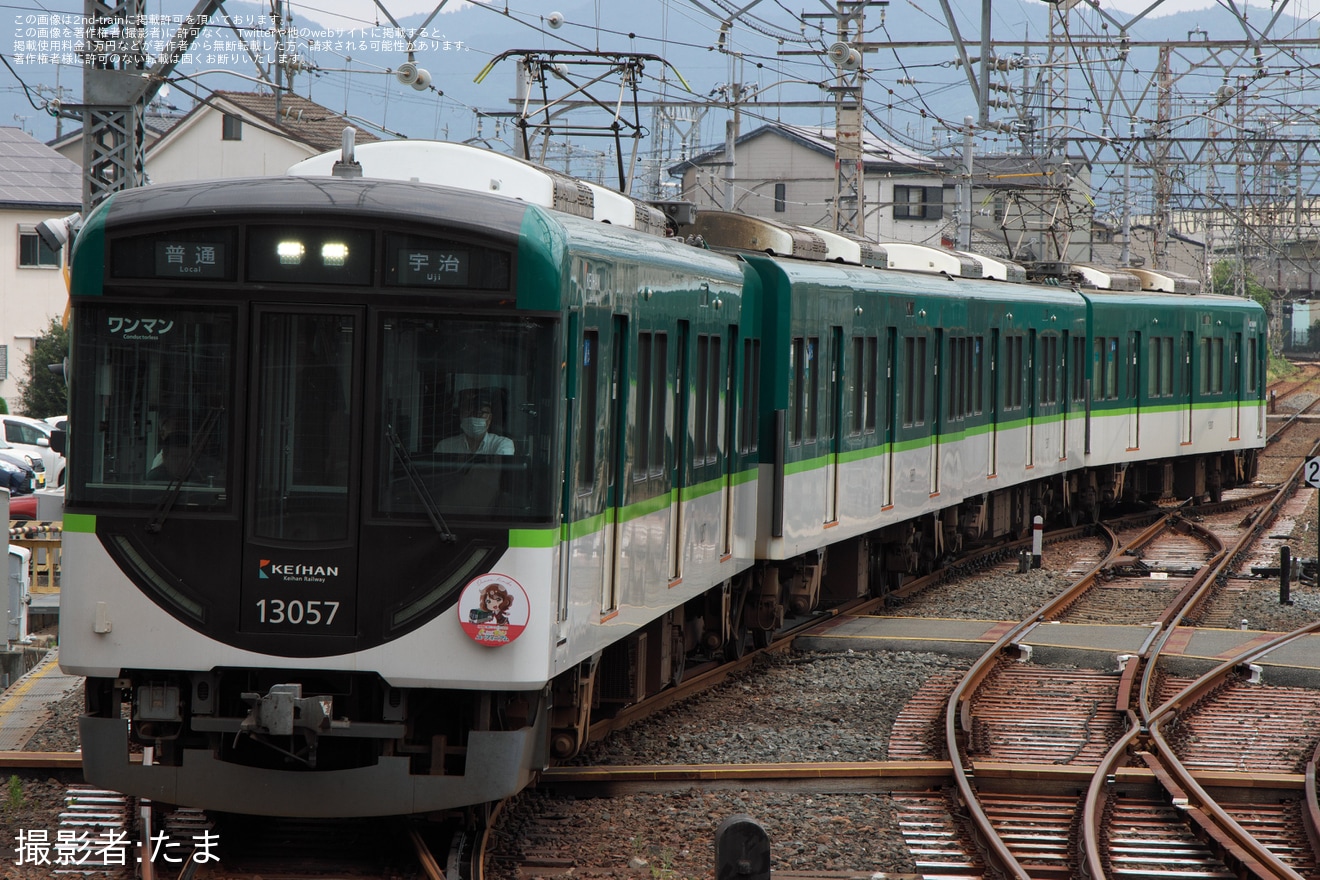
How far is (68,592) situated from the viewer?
6871 mm

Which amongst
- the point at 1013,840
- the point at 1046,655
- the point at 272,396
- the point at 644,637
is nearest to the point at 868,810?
the point at 1013,840

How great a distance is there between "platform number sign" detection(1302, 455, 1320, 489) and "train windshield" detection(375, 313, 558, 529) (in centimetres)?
1067

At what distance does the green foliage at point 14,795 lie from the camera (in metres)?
7.82

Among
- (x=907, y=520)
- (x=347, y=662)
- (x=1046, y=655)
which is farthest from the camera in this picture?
(x=907, y=520)

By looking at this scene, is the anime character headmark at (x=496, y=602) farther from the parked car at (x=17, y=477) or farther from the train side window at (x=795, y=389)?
the parked car at (x=17, y=477)

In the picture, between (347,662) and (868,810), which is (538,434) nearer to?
(347,662)

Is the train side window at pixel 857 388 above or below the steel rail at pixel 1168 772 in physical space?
above

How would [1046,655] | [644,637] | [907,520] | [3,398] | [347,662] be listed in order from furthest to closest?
[3,398], [907,520], [1046,655], [644,637], [347,662]

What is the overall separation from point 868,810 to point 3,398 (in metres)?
32.8

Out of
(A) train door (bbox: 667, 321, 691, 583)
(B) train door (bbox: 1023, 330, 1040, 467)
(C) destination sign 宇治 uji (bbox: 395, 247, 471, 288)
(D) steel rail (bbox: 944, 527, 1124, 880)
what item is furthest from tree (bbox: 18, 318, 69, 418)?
(C) destination sign 宇治 uji (bbox: 395, 247, 471, 288)

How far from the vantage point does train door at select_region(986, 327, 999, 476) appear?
18328 mm

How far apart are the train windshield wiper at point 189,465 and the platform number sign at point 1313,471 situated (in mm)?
11438

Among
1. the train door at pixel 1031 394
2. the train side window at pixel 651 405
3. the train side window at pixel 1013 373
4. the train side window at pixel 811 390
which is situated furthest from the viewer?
the train door at pixel 1031 394

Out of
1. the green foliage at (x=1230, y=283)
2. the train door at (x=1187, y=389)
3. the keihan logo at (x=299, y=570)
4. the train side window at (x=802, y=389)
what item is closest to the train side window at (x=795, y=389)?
the train side window at (x=802, y=389)
